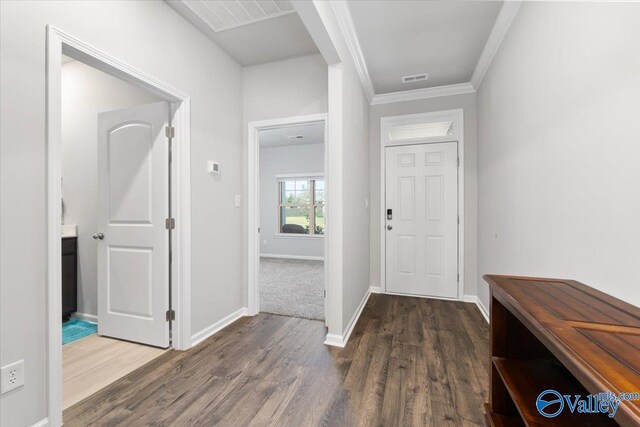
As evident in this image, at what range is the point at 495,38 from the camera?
7.98 ft

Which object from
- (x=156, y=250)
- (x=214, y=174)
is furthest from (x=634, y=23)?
(x=156, y=250)

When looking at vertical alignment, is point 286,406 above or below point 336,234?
below

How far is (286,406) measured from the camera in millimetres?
1620

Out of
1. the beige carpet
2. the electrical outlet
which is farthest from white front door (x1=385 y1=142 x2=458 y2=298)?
the electrical outlet

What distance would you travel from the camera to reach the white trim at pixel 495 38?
2039 millimetres

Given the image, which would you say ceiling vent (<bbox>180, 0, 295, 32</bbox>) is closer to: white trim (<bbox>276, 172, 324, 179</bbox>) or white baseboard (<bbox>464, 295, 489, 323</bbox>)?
white baseboard (<bbox>464, 295, 489, 323</bbox>)

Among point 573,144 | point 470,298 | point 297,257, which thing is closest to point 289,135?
point 297,257

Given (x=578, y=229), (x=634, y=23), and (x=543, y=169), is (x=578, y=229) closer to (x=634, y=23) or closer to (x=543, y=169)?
(x=543, y=169)

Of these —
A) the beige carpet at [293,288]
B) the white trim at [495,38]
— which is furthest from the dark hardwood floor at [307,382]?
the white trim at [495,38]

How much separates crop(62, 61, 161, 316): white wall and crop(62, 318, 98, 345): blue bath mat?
111 millimetres

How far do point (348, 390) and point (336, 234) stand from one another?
1128 millimetres

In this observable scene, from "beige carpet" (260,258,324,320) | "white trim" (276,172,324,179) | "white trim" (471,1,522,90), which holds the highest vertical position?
"white trim" (471,1,522,90)

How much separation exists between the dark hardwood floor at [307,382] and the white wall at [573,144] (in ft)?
2.86

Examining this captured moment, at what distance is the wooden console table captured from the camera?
0.57 metres
